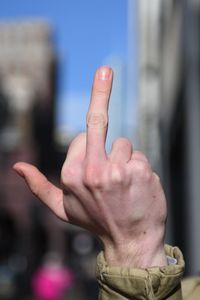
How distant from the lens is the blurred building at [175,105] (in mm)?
7055

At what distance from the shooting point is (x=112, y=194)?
5.67 feet

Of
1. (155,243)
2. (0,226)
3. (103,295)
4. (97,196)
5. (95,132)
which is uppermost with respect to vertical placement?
(95,132)

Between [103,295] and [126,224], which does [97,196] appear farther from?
[103,295]

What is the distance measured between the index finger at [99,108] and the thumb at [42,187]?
0.64 feet

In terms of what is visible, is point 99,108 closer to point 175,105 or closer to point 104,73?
point 104,73

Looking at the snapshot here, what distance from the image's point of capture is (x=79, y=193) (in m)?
1.75

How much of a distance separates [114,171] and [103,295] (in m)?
0.32

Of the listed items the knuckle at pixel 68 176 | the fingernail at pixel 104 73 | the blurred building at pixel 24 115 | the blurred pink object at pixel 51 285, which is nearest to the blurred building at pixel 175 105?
the blurred pink object at pixel 51 285

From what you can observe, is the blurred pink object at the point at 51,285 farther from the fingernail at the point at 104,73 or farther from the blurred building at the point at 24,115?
the blurred building at the point at 24,115

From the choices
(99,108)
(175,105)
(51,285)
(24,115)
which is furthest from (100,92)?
(24,115)

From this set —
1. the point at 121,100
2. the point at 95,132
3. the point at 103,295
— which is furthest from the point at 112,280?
the point at 121,100

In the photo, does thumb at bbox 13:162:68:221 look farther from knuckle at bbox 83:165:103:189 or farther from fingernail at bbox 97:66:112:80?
fingernail at bbox 97:66:112:80

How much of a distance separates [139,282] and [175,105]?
9.17m

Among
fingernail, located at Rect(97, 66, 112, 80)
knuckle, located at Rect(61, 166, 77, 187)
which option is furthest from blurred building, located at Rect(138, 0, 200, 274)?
knuckle, located at Rect(61, 166, 77, 187)
